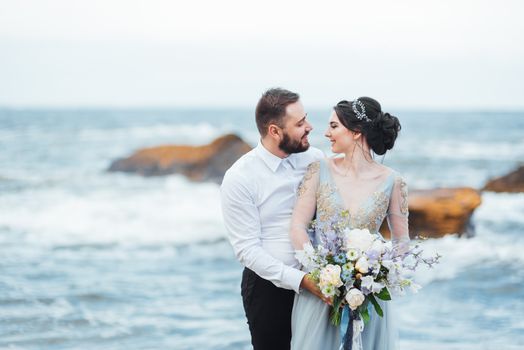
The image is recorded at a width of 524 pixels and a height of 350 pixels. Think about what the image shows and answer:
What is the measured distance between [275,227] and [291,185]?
23 centimetres

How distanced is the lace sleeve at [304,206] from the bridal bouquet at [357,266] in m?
0.22

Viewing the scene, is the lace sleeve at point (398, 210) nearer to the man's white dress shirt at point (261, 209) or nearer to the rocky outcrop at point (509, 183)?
the man's white dress shirt at point (261, 209)

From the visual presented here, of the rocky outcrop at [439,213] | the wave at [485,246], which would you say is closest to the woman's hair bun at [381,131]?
the wave at [485,246]

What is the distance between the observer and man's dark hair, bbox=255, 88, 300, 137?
3779 millimetres

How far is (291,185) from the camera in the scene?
3904 mm

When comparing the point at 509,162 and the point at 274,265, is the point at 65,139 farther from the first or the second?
the point at 274,265

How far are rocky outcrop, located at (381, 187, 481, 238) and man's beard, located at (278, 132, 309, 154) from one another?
7859 mm

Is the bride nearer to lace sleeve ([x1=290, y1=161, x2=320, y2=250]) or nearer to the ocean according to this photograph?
lace sleeve ([x1=290, y1=161, x2=320, y2=250])

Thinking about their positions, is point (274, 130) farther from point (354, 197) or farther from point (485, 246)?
point (485, 246)

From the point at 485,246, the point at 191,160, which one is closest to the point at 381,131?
the point at 485,246

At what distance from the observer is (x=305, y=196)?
3.82m

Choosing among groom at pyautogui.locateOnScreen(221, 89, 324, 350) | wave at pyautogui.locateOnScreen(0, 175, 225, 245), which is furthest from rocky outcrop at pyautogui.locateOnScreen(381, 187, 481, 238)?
groom at pyautogui.locateOnScreen(221, 89, 324, 350)

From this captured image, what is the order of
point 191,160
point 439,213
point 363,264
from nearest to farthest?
1. point 363,264
2. point 439,213
3. point 191,160

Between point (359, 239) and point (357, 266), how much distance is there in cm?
12
